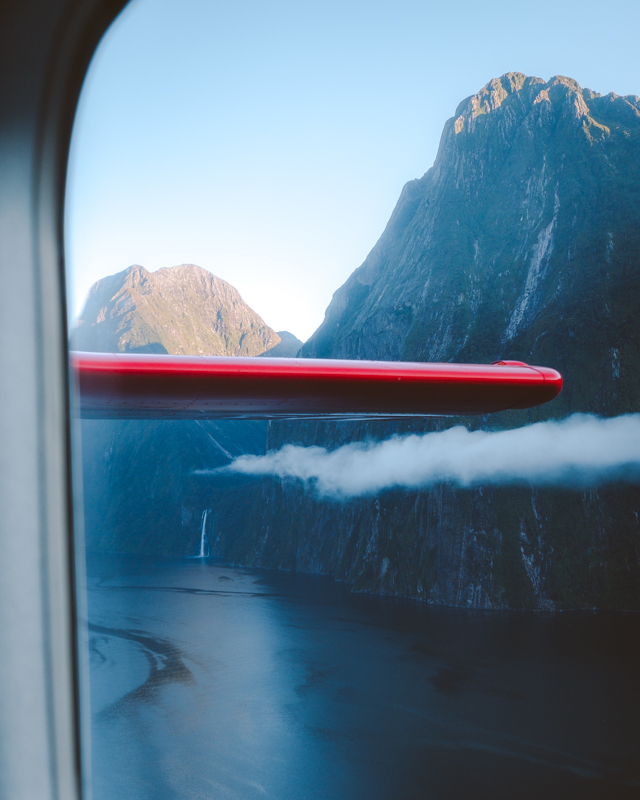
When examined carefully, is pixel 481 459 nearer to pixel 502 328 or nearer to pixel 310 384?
pixel 502 328

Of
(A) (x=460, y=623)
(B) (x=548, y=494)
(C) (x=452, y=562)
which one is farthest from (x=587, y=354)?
(A) (x=460, y=623)

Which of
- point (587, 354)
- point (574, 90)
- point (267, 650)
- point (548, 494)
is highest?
point (574, 90)

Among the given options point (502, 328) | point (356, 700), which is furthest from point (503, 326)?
point (356, 700)

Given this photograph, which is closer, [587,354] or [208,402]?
[208,402]

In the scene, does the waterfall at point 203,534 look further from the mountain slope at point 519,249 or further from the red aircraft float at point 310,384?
the red aircraft float at point 310,384

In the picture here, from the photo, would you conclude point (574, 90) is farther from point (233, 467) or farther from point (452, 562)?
point (233, 467)

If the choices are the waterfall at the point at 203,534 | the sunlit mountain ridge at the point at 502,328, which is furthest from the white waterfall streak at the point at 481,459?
the waterfall at the point at 203,534

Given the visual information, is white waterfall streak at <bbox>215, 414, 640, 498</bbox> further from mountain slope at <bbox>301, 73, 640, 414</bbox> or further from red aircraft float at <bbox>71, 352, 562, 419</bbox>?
red aircraft float at <bbox>71, 352, 562, 419</bbox>
